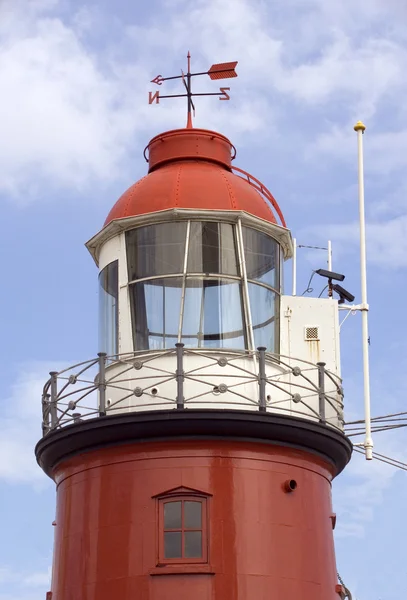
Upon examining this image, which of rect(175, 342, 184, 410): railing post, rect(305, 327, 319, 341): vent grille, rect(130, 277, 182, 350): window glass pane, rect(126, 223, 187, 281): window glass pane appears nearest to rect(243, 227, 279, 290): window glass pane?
rect(305, 327, 319, 341): vent grille

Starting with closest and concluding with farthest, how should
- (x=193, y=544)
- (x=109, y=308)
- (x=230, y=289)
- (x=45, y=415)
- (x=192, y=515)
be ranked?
1. (x=193, y=544)
2. (x=192, y=515)
3. (x=230, y=289)
4. (x=45, y=415)
5. (x=109, y=308)

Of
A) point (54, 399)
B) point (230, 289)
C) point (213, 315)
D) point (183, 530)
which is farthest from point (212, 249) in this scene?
point (183, 530)

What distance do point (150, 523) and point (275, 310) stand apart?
4.01m

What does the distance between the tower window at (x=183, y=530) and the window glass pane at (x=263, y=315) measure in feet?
8.65

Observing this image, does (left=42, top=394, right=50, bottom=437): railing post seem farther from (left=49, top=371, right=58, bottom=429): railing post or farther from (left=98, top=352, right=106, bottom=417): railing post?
(left=98, top=352, right=106, bottom=417): railing post

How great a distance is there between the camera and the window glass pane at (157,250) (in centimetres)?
1730

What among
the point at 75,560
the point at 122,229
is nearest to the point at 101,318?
the point at 122,229

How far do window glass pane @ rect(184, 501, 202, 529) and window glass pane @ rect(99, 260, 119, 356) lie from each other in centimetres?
280

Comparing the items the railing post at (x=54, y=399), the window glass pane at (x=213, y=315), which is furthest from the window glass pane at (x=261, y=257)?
the railing post at (x=54, y=399)

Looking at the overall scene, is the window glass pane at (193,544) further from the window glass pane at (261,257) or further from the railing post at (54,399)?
the window glass pane at (261,257)

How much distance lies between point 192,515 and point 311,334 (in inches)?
147

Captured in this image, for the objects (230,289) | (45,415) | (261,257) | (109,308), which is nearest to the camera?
(230,289)

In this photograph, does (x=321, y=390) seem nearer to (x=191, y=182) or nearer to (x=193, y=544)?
(x=193, y=544)

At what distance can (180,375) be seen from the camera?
15.9 m
